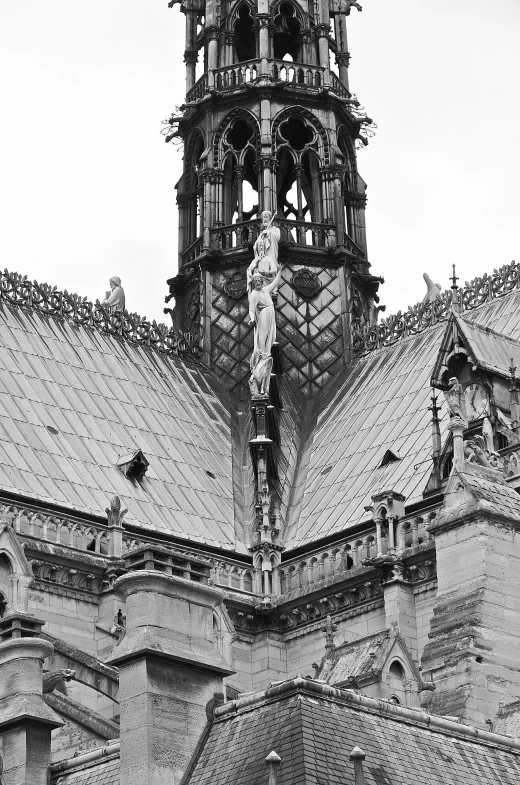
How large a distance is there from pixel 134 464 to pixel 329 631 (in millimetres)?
8265

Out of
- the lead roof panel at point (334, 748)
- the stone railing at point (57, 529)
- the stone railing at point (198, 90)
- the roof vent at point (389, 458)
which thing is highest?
the stone railing at point (198, 90)

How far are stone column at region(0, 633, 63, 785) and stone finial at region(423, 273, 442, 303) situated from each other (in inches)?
1310

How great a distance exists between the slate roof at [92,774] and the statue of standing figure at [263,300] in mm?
29024

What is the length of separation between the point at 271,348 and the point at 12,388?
753cm

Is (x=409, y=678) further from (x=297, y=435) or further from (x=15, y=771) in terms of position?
(x=15, y=771)

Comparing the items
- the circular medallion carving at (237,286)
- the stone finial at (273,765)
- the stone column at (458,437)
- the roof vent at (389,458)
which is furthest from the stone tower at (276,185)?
the stone finial at (273,765)

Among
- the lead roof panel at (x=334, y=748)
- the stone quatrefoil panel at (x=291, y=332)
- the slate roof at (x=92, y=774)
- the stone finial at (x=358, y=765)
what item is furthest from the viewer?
the stone quatrefoil panel at (x=291, y=332)

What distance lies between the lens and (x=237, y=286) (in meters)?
64.1

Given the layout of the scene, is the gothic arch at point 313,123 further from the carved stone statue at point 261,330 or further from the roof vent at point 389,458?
the roof vent at point 389,458

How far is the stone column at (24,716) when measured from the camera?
3089 cm

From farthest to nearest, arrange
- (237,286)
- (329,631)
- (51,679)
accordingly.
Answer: (237,286) < (329,631) < (51,679)

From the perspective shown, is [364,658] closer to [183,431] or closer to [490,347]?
[490,347]

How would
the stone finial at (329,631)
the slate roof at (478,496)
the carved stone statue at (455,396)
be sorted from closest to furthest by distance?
the slate roof at (478,496)
the carved stone statue at (455,396)
the stone finial at (329,631)

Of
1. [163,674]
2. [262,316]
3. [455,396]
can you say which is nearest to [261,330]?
[262,316]
